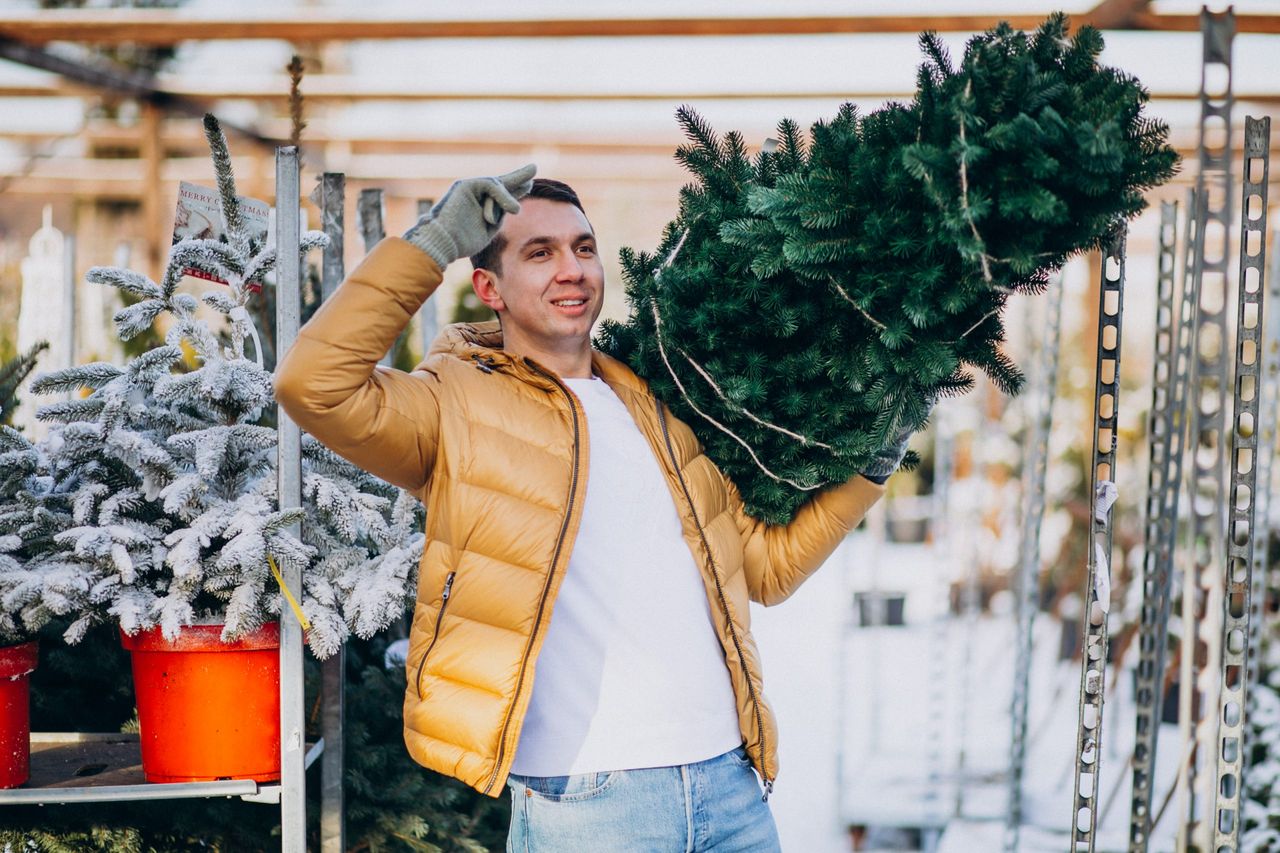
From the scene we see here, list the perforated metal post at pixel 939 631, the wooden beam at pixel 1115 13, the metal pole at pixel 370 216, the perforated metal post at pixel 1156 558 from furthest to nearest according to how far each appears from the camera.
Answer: the perforated metal post at pixel 939 631 < the wooden beam at pixel 1115 13 < the metal pole at pixel 370 216 < the perforated metal post at pixel 1156 558

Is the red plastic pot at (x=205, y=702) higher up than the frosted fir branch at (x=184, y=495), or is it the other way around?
the frosted fir branch at (x=184, y=495)

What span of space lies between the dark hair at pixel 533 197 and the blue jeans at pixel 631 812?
30.9 inches

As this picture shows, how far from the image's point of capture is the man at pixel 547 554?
1.60 meters

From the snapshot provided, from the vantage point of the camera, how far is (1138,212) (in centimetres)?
156

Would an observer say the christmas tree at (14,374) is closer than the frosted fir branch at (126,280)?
No

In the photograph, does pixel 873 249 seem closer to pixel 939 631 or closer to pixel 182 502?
pixel 182 502

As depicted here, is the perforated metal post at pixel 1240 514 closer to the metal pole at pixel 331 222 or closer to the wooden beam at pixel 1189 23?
the metal pole at pixel 331 222

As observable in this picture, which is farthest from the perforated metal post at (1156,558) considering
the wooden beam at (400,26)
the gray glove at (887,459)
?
the wooden beam at (400,26)

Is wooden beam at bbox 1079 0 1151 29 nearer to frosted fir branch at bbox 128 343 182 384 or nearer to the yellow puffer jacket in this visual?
the yellow puffer jacket

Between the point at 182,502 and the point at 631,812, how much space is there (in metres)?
0.85

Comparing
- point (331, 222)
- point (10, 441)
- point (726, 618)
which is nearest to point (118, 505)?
point (10, 441)

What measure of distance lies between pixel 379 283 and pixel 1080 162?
918mm

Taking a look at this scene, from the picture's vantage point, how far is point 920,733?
5266 mm

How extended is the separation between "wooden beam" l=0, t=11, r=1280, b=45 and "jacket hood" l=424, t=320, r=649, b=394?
209cm
